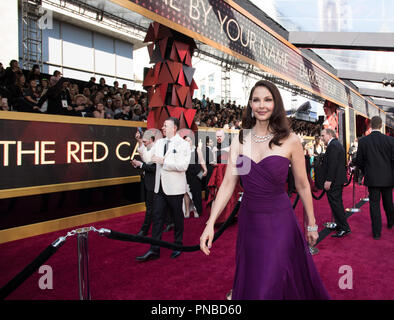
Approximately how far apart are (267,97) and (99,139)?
4.40 meters

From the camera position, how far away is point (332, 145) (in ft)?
15.9

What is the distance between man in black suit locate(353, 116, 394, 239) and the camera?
15.3ft

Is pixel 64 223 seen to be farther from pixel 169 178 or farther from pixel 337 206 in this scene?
pixel 337 206

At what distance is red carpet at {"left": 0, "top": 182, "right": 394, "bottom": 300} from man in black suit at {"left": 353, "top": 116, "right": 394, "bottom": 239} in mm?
451

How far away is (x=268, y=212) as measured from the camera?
6.15ft

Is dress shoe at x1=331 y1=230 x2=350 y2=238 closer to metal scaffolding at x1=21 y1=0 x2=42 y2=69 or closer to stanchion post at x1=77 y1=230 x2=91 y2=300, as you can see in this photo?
→ stanchion post at x1=77 y1=230 x2=91 y2=300

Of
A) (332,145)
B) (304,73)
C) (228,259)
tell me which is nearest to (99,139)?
(228,259)

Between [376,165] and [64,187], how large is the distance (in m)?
4.95

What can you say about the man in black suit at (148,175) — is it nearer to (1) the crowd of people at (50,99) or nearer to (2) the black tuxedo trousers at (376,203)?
(1) the crowd of people at (50,99)

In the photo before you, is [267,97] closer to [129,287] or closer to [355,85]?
[129,287]

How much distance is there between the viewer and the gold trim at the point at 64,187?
176 inches

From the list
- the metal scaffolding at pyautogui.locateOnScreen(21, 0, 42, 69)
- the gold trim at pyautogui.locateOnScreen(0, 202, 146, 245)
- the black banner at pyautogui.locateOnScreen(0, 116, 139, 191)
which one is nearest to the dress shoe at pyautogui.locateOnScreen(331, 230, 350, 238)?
the gold trim at pyautogui.locateOnScreen(0, 202, 146, 245)

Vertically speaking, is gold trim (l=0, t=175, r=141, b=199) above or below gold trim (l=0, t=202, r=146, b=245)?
above

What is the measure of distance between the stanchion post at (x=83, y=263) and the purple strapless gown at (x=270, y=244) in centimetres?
93
